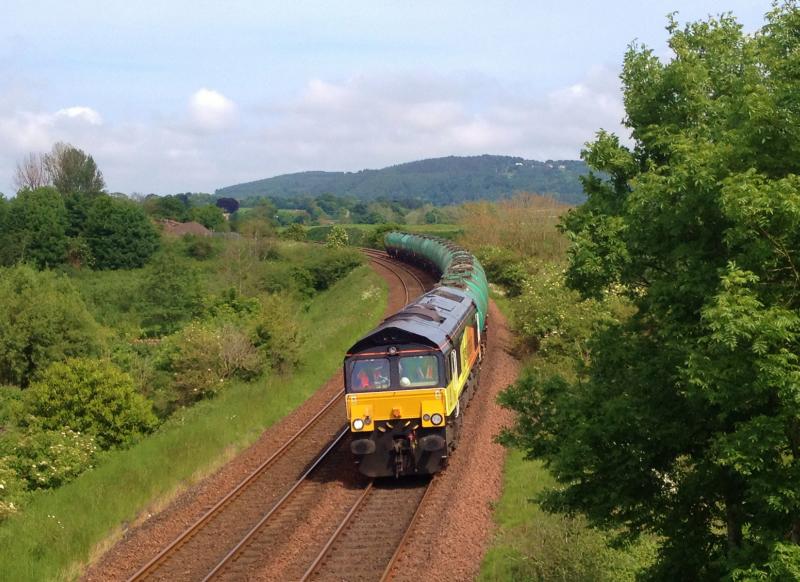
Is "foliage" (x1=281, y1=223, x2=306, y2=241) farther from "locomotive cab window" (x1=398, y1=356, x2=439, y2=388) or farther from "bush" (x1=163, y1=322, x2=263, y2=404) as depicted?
"locomotive cab window" (x1=398, y1=356, x2=439, y2=388)

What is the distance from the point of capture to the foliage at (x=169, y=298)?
2115 inches

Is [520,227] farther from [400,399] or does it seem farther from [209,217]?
[209,217]

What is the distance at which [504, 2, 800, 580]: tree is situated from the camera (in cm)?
796

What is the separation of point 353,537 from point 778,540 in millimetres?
8549

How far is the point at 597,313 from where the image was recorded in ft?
96.6

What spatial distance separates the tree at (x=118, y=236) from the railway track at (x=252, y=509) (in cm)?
6059

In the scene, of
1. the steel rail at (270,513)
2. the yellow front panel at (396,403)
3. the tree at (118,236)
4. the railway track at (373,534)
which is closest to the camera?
the railway track at (373,534)

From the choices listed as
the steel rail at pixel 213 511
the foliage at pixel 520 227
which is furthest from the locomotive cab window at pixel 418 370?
the foliage at pixel 520 227

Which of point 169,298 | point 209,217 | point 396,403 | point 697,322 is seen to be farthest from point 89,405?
point 209,217

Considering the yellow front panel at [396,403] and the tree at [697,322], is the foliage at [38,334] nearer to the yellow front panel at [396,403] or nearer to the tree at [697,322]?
the yellow front panel at [396,403]

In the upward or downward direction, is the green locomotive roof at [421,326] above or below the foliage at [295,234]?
below

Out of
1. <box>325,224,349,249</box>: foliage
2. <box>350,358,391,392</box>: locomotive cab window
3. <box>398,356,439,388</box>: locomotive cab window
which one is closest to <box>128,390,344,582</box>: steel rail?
<box>350,358,391,392</box>: locomotive cab window

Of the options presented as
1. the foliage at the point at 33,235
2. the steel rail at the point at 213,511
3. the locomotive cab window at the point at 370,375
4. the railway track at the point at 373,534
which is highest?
the foliage at the point at 33,235

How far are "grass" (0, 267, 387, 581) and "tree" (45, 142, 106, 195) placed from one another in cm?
8822
